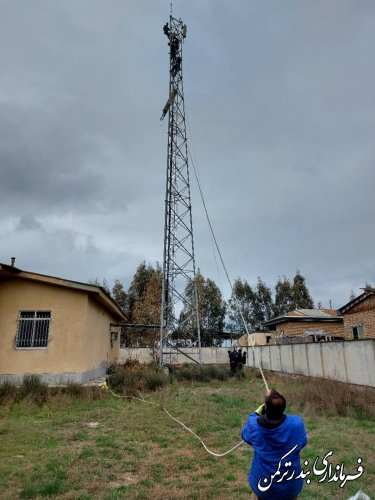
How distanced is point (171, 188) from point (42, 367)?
421 inches

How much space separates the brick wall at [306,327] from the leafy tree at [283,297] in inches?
834

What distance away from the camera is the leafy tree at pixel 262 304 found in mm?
54500

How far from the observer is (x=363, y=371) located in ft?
42.3

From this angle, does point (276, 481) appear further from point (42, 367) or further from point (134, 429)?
point (42, 367)

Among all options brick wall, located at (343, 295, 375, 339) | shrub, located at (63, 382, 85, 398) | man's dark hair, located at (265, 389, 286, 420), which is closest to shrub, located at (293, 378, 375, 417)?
shrub, located at (63, 382, 85, 398)

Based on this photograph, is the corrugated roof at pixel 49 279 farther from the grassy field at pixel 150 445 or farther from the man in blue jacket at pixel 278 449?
the man in blue jacket at pixel 278 449

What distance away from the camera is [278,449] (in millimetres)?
3207

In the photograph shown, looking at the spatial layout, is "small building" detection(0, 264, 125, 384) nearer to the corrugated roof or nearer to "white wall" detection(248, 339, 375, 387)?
the corrugated roof

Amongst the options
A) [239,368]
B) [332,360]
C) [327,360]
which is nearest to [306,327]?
[239,368]

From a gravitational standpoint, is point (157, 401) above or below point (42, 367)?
below

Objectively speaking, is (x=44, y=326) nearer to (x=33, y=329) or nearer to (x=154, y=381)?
(x=33, y=329)

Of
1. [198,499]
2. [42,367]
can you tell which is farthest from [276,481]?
[42,367]

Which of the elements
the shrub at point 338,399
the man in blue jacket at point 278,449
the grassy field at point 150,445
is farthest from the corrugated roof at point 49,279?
the man in blue jacket at point 278,449

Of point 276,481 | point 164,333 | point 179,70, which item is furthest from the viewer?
point 179,70
